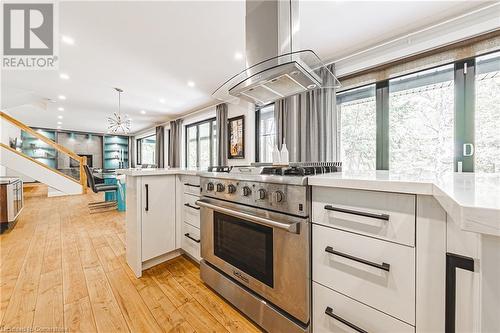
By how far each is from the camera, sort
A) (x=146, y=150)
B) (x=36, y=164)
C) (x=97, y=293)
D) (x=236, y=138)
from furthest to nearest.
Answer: (x=146, y=150)
(x=36, y=164)
(x=236, y=138)
(x=97, y=293)

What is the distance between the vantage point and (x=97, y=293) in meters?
1.65

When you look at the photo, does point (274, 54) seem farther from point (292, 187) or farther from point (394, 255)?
point (394, 255)

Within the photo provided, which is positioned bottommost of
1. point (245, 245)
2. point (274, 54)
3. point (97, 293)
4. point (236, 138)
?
point (97, 293)

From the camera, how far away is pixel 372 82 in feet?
7.96

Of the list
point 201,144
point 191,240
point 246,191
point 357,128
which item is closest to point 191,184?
point 191,240

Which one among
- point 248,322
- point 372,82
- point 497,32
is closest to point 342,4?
point 372,82

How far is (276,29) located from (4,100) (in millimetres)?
6053

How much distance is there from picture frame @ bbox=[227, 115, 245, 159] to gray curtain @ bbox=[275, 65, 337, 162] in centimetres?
117

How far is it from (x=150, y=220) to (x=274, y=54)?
1.85 m

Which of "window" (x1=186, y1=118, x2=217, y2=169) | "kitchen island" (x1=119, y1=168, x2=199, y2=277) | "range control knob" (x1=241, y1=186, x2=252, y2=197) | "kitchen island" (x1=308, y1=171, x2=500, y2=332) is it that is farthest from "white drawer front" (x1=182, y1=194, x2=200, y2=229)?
"window" (x1=186, y1=118, x2=217, y2=169)

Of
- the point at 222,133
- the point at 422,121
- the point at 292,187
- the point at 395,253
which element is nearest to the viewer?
the point at 395,253

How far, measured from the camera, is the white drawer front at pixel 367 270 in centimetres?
85

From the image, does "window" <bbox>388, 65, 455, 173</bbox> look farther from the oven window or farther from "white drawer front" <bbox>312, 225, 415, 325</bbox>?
the oven window

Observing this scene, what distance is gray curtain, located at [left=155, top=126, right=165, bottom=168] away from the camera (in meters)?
7.15
